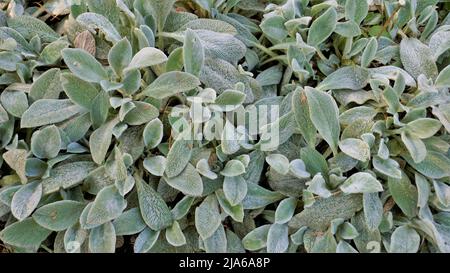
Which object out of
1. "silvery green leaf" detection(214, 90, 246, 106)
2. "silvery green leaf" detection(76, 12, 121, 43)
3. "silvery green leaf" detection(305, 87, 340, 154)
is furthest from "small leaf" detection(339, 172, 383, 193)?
"silvery green leaf" detection(76, 12, 121, 43)

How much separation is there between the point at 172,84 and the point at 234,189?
291 mm

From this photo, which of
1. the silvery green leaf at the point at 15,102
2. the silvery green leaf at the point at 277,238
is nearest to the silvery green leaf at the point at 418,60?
the silvery green leaf at the point at 277,238

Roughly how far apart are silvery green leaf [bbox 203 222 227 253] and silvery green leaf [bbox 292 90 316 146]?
0.31 m

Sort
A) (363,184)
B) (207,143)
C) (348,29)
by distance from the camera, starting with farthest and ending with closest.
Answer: (348,29)
(207,143)
(363,184)

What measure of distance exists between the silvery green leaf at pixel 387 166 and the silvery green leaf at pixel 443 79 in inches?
9.9

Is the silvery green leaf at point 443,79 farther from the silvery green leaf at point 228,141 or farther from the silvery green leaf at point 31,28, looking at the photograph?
the silvery green leaf at point 31,28

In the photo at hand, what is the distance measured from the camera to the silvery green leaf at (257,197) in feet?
4.38

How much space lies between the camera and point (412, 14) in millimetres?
1531

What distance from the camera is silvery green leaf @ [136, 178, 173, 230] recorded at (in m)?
1.31

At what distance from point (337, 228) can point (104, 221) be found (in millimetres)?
551

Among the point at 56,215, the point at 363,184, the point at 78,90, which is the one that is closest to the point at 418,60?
the point at 363,184

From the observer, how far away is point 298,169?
129 centimetres

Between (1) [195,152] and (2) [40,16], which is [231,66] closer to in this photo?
(1) [195,152]

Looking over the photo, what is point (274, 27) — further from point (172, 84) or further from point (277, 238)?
point (277, 238)
